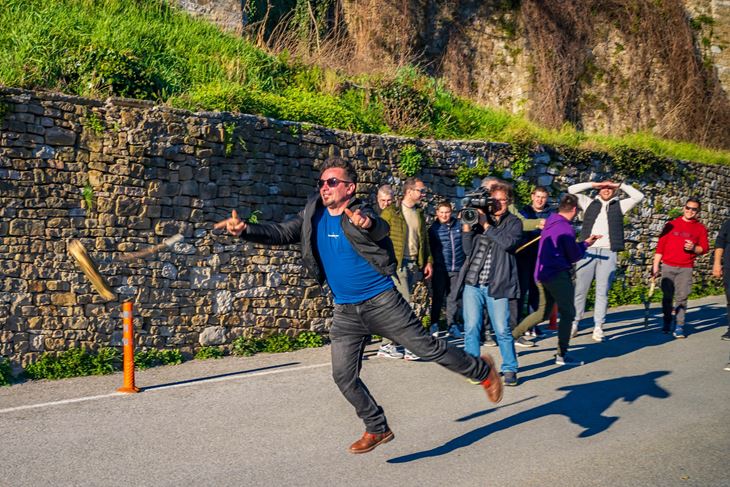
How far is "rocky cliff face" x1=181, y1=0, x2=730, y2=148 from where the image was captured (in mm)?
19781

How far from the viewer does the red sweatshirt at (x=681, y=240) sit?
1191 cm

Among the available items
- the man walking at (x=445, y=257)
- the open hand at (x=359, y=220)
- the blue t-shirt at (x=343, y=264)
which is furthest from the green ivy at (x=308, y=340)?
the open hand at (x=359, y=220)

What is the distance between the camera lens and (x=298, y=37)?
17062mm

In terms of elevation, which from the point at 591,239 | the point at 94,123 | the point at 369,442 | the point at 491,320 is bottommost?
the point at 369,442

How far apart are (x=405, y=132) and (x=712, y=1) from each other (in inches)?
558

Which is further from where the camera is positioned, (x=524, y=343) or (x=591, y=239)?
(x=591, y=239)

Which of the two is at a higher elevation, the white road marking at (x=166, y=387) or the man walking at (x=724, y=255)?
the man walking at (x=724, y=255)

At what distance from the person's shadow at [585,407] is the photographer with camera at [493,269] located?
0.80 m

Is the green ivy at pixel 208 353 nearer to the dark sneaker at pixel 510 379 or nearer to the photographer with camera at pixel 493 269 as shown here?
the photographer with camera at pixel 493 269

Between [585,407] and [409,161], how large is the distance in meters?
5.57

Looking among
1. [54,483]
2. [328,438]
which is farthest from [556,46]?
[54,483]

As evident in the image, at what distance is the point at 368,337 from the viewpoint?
19.7ft

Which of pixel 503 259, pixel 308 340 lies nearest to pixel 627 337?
pixel 503 259

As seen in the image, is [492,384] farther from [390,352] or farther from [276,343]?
[276,343]
